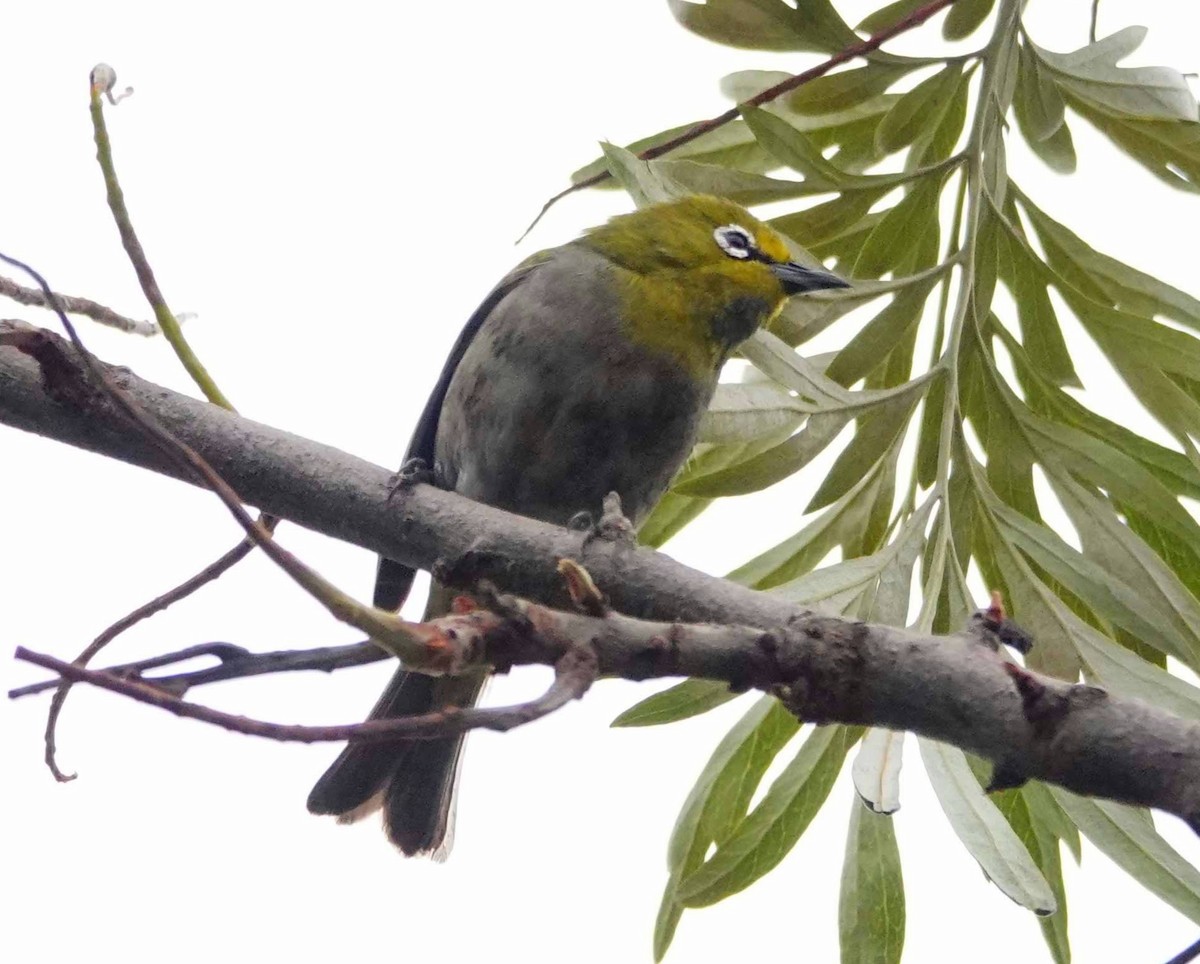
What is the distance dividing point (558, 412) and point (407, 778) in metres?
0.94

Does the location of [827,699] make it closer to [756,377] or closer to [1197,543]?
[1197,543]

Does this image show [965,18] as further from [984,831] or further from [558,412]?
[984,831]

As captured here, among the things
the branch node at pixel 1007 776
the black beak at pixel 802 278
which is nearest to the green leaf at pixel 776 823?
the black beak at pixel 802 278

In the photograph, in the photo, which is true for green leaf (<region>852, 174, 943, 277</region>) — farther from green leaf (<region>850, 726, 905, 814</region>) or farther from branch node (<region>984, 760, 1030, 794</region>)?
branch node (<region>984, 760, 1030, 794</region>)

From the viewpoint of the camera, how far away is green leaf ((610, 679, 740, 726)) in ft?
9.21

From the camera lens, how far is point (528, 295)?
3521mm

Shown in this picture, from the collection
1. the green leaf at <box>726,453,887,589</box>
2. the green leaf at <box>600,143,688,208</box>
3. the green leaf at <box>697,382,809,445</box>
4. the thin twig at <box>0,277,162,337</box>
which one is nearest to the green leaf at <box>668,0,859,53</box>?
the green leaf at <box>600,143,688,208</box>

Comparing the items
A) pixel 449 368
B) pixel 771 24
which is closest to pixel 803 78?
pixel 771 24

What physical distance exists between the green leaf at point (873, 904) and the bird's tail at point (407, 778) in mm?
964

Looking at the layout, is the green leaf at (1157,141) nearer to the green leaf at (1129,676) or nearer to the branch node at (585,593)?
the green leaf at (1129,676)

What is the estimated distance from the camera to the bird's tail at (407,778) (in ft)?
10.4

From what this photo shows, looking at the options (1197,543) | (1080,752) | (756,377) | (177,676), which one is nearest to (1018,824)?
(1197,543)

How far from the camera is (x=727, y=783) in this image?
3.14 metres

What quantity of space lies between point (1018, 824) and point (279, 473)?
1784mm
